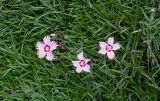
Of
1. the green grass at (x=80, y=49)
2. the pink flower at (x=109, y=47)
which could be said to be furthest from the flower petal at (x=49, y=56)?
the pink flower at (x=109, y=47)

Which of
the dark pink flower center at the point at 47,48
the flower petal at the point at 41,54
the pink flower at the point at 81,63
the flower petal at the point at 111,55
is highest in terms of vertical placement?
the dark pink flower center at the point at 47,48

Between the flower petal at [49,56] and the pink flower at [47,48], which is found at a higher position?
the pink flower at [47,48]

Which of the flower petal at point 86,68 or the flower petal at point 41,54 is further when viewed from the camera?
the flower petal at point 41,54

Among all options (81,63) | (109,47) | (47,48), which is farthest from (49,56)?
(109,47)

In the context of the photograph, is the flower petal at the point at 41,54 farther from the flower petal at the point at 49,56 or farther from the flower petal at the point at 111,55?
the flower petal at the point at 111,55

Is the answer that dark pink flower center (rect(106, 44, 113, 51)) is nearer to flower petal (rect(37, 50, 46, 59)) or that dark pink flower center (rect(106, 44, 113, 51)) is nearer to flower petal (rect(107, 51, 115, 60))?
flower petal (rect(107, 51, 115, 60))

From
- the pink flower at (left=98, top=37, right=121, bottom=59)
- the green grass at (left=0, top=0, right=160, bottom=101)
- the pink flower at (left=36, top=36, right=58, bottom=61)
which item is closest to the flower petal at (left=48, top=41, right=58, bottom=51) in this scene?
the pink flower at (left=36, top=36, right=58, bottom=61)
